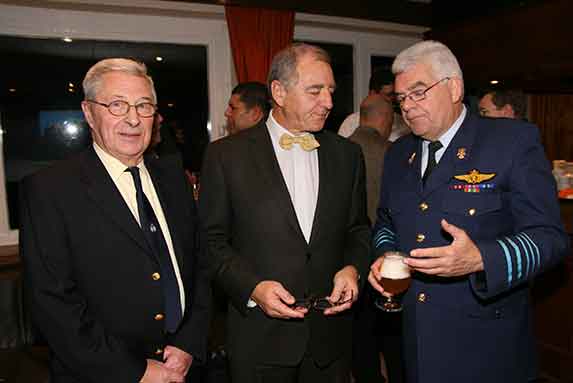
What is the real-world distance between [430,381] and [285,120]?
120 cm

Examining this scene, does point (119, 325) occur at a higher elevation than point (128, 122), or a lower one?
lower

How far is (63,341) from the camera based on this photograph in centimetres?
156

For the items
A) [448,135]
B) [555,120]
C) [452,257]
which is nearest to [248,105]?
[448,135]

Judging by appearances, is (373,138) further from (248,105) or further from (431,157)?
(431,157)

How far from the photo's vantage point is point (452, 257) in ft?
5.01

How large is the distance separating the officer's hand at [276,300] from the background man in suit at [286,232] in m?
0.02

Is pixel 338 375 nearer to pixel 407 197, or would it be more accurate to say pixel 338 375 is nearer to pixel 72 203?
pixel 407 197

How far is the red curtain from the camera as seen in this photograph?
5.00 m

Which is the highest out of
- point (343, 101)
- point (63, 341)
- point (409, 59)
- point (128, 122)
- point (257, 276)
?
point (343, 101)

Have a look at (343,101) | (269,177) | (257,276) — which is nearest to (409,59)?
(269,177)

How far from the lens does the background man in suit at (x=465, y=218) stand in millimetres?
1687

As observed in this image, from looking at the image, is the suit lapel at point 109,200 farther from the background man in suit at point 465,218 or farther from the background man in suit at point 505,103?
the background man in suit at point 505,103

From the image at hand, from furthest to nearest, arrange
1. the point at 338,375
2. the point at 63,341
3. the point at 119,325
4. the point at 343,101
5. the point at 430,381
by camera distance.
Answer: the point at 343,101
the point at 338,375
the point at 430,381
the point at 119,325
the point at 63,341

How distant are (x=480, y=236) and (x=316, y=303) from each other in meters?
0.66
